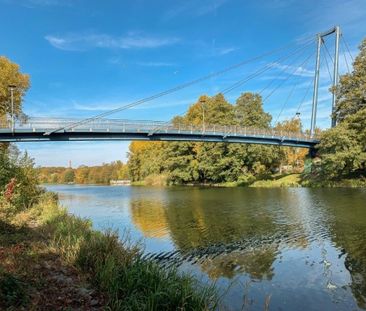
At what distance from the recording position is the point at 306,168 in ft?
190

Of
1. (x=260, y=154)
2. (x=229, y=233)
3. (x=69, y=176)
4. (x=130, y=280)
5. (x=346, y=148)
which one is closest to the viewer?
(x=130, y=280)

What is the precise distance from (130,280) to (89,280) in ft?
3.68

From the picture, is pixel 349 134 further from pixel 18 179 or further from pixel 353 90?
pixel 18 179

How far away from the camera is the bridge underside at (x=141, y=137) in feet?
123

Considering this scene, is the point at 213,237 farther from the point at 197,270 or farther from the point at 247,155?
the point at 247,155

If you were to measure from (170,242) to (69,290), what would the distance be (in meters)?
9.28

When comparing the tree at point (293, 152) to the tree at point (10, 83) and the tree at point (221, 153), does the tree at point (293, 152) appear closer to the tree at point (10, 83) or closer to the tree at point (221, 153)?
the tree at point (221, 153)

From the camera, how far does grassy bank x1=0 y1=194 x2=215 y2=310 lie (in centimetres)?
660

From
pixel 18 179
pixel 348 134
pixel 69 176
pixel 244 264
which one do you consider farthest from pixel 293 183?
pixel 69 176

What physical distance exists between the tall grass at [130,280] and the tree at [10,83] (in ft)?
108

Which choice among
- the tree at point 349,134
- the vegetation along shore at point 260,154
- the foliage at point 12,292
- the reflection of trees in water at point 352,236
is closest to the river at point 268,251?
the reflection of trees in water at point 352,236

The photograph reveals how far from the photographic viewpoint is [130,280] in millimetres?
7715

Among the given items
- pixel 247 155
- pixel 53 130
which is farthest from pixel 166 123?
pixel 247 155

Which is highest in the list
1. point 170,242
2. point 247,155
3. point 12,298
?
point 247,155
